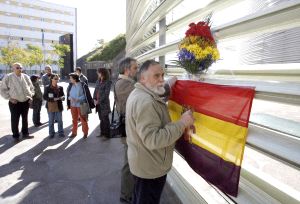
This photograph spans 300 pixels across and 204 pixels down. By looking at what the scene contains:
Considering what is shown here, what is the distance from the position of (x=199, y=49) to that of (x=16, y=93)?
5945mm

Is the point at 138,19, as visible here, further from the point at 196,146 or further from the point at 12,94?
the point at 196,146

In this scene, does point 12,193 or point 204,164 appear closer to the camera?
point 204,164

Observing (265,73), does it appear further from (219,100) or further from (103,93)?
(103,93)

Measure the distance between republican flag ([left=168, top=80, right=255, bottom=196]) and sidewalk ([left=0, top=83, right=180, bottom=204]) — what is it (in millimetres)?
1626

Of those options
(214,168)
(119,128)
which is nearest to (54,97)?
(119,128)

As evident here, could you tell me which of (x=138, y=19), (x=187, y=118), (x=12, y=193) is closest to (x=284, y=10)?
(x=187, y=118)

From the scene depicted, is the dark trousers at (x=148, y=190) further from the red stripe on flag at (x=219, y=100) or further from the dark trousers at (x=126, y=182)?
the dark trousers at (x=126, y=182)

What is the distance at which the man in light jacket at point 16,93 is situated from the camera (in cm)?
696

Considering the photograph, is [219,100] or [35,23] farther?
[35,23]

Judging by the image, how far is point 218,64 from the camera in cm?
270

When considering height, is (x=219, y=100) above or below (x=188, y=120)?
above

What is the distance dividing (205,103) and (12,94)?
598 cm

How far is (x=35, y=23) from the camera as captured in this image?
261 feet

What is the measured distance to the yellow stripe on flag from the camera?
196 centimetres
